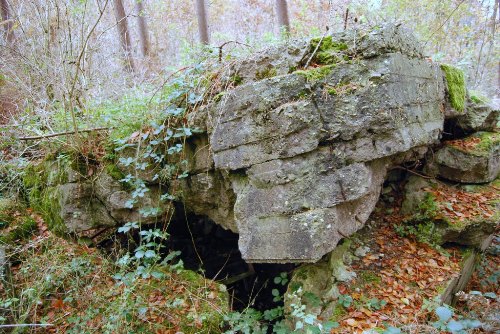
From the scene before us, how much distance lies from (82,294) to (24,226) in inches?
71.3

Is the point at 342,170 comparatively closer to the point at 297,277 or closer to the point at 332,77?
the point at 332,77

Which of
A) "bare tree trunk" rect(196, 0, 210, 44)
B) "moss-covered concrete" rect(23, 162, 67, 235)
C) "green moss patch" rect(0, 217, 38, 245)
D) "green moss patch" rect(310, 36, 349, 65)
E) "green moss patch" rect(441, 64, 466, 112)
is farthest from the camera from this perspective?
"bare tree trunk" rect(196, 0, 210, 44)

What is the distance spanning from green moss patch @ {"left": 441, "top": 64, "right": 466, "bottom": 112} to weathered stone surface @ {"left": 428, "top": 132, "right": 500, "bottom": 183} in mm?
539

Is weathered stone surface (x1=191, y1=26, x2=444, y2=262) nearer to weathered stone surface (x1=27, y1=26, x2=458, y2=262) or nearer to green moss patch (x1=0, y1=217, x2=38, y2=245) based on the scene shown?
weathered stone surface (x1=27, y1=26, x2=458, y2=262)

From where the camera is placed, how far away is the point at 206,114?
363 centimetres

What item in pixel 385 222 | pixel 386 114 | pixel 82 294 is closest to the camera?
pixel 386 114

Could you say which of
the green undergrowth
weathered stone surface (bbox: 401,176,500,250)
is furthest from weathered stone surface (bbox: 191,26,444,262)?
weathered stone surface (bbox: 401,176,500,250)

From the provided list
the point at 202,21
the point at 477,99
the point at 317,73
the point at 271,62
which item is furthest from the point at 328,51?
the point at 202,21

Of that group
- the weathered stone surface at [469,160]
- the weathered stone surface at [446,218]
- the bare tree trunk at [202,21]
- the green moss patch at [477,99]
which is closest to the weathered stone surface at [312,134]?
the weathered stone surface at [446,218]

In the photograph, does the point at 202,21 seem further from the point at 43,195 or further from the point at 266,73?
the point at 266,73

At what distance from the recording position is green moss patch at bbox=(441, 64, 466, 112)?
4.38 m

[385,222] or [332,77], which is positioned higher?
[332,77]

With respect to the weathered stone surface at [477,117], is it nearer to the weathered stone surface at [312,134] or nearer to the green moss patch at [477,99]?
the green moss patch at [477,99]

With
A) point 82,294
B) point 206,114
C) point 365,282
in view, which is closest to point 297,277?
point 365,282
